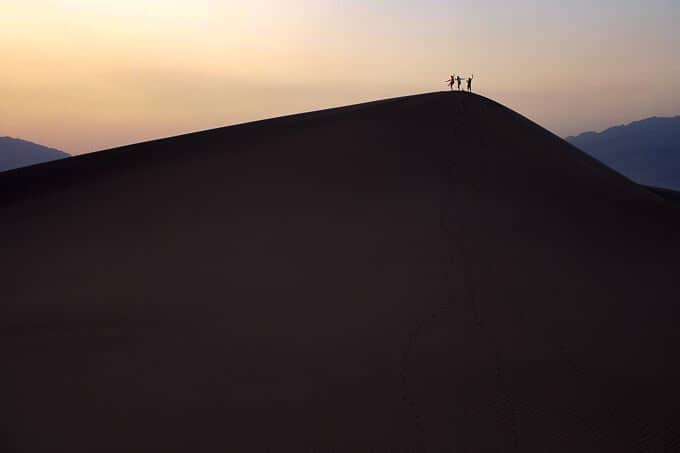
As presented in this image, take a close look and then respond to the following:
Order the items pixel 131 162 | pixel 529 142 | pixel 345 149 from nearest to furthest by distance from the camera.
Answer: pixel 345 149 → pixel 529 142 → pixel 131 162

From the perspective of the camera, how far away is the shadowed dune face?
12.5 ft

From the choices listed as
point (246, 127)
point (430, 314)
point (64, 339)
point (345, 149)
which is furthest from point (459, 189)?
point (246, 127)

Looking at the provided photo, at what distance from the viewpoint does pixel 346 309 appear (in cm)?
554

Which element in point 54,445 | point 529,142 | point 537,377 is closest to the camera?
point 54,445

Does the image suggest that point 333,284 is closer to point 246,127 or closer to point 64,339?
point 64,339

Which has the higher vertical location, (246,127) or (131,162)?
(246,127)

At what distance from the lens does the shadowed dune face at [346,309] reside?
12.5 ft

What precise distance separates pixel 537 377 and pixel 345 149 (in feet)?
27.2

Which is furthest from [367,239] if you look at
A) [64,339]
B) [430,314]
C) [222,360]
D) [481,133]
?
[481,133]

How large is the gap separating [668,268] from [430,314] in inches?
167

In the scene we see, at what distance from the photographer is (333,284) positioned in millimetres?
6152

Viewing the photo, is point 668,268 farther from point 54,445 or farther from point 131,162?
point 131,162

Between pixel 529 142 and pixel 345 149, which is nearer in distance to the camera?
pixel 345 149

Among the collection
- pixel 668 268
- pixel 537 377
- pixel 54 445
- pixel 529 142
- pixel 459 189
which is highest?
pixel 529 142
